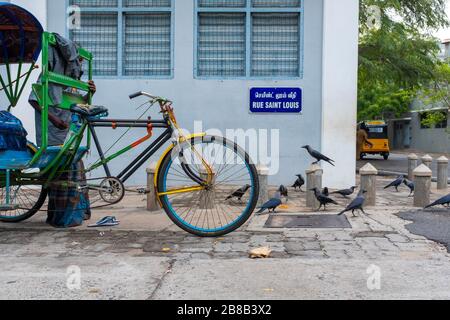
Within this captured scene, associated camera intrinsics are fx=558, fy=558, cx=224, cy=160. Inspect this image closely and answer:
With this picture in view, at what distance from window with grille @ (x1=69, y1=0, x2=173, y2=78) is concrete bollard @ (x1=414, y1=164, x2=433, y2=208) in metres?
4.57

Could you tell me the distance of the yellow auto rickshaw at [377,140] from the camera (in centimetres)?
2759

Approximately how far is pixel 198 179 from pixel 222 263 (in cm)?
111

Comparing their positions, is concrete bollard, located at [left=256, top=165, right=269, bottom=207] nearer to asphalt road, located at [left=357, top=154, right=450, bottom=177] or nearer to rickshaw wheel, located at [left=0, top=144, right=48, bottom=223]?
rickshaw wheel, located at [left=0, top=144, right=48, bottom=223]

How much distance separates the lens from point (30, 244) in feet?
17.3

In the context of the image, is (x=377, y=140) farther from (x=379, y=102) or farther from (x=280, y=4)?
(x=280, y=4)

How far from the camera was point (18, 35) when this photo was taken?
20.6ft

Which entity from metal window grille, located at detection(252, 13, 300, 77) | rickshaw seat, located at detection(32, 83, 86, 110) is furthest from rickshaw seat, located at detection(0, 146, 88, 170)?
metal window grille, located at detection(252, 13, 300, 77)

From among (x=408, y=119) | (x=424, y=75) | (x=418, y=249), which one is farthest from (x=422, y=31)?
(x=408, y=119)

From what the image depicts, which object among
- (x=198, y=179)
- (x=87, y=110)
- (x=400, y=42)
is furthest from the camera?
(x=400, y=42)

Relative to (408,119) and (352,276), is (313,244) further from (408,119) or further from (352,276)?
(408,119)

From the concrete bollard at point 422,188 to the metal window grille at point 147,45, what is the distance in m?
4.63

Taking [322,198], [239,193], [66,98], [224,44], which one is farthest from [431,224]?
[224,44]

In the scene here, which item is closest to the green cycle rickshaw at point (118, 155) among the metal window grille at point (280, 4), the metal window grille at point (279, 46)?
the metal window grille at point (279, 46)

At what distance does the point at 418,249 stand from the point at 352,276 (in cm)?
118
